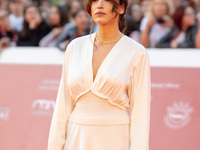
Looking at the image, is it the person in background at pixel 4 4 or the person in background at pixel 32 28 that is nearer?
the person in background at pixel 32 28

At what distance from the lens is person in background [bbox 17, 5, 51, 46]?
22.1 feet

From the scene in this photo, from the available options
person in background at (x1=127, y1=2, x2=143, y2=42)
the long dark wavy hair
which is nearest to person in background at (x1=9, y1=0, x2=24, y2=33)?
person in background at (x1=127, y1=2, x2=143, y2=42)

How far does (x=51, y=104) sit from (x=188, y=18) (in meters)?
2.14

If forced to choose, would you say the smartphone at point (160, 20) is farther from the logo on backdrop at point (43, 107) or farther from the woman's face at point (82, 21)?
the logo on backdrop at point (43, 107)

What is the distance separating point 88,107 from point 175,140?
218 cm

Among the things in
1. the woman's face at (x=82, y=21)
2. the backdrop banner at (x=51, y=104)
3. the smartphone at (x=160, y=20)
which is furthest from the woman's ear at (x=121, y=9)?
the woman's face at (x=82, y=21)

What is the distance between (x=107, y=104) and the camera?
2602 mm

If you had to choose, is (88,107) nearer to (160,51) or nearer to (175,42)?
(160,51)

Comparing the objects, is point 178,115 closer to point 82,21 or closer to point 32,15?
point 82,21

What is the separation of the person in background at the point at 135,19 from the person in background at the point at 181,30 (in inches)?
16.9

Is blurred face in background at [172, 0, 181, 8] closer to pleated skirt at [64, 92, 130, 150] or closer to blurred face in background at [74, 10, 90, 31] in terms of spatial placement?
blurred face in background at [74, 10, 90, 31]

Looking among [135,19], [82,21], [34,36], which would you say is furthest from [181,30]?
[34,36]

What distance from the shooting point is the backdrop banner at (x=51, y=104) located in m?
4.59

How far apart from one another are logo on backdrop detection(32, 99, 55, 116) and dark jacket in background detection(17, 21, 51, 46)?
67.9 inches
